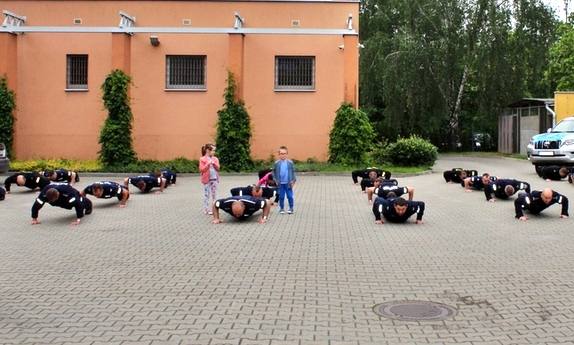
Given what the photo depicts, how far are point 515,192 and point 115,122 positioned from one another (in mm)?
16657

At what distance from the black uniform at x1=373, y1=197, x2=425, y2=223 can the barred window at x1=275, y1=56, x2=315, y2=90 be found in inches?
639

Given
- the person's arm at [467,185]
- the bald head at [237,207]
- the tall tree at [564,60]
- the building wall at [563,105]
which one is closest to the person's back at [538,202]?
the person's arm at [467,185]

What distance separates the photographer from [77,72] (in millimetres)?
28578

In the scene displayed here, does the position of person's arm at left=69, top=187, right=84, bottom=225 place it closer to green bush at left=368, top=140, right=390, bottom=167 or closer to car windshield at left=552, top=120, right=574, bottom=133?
green bush at left=368, top=140, right=390, bottom=167

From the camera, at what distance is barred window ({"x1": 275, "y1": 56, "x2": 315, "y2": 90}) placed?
93.8 feet

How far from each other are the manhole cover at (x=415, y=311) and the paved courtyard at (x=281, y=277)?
0.11 meters

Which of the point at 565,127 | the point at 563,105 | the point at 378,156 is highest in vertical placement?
the point at 563,105

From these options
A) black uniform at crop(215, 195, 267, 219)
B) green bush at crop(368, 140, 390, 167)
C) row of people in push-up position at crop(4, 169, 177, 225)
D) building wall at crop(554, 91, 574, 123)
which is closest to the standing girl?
black uniform at crop(215, 195, 267, 219)

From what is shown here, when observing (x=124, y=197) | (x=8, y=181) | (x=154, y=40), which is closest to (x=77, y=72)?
(x=154, y=40)

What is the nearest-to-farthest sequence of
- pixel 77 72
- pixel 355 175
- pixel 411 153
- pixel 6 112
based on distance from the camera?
pixel 355 175
pixel 6 112
pixel 411 153
pixel 77 72

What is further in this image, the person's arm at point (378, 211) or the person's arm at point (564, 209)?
the person's arm at point (564, 209)

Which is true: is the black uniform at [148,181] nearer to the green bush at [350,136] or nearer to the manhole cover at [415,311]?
the green bush at [350,136]

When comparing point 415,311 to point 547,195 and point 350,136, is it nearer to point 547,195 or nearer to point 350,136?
point 547,195

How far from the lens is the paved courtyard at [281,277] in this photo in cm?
617
